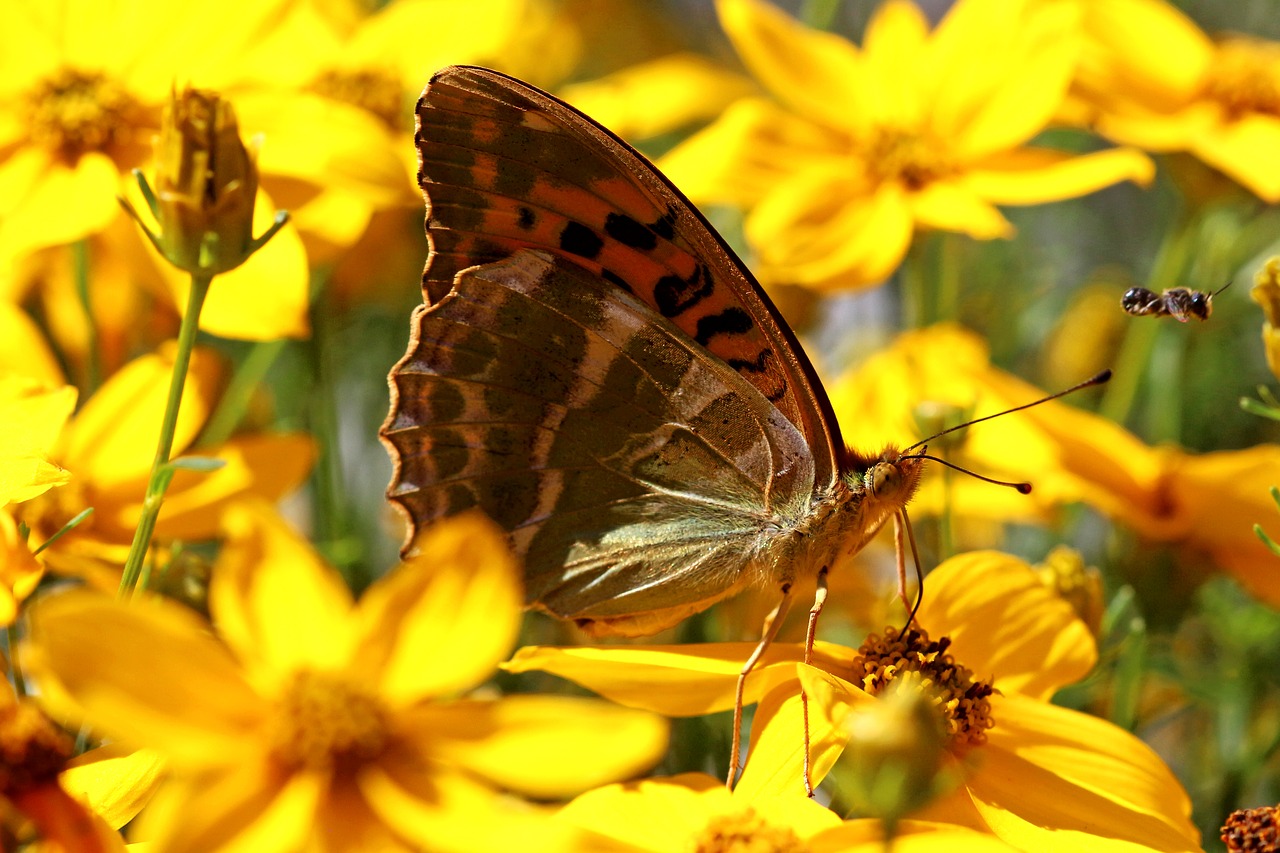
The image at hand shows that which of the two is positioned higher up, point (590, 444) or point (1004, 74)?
point (1004, 74)

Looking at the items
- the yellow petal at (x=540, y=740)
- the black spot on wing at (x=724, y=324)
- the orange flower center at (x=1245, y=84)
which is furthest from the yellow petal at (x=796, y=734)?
the orange flower center at (x=1245, y=84)

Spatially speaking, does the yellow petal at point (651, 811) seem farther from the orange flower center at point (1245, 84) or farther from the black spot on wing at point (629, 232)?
the orange flower center at point (1245, 84)

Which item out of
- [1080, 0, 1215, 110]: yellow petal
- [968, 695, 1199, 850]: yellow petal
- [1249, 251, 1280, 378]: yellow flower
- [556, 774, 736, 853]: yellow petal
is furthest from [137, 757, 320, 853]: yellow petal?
[1080, 0, 1215, 110]: yellow petal

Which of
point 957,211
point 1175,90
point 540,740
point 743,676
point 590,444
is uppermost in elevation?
point 1175,90

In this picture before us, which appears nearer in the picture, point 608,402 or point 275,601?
point 275,601

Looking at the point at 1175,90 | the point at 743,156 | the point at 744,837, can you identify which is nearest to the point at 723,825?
the point at 744,837

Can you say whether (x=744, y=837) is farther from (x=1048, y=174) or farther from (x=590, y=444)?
(x=1048, y=174)
